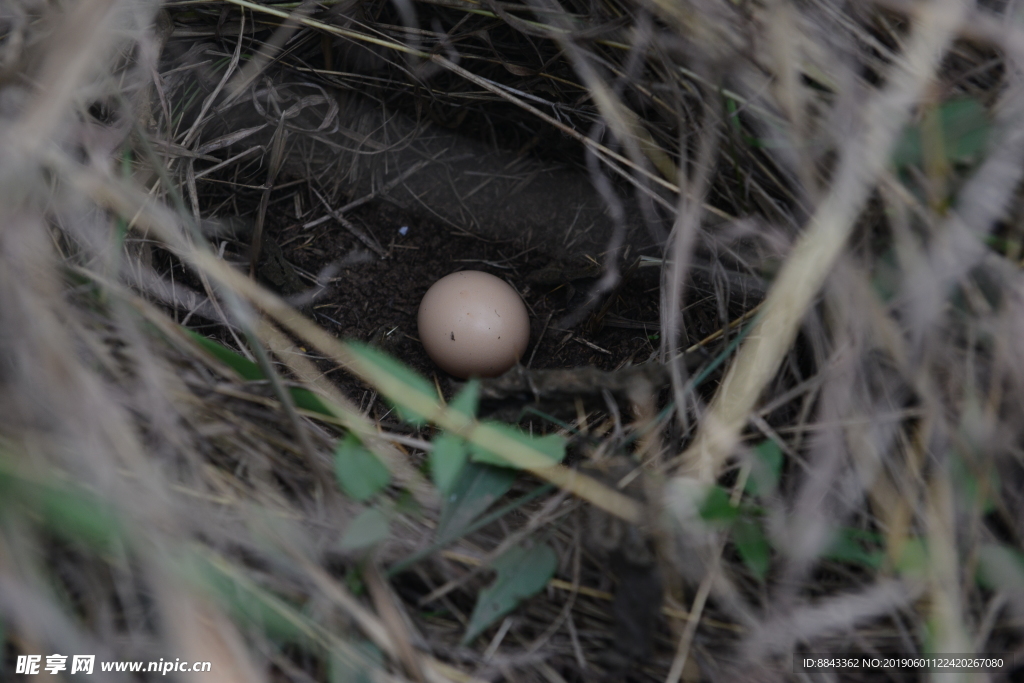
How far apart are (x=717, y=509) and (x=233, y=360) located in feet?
2.64

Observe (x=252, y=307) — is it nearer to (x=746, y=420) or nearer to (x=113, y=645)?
(x=113, y=645)

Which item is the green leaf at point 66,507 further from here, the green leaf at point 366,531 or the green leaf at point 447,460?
the green leaf at point 447,460

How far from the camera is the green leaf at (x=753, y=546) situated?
40.7 inches

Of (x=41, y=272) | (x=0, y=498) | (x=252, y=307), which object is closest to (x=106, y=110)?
(x=252, y=307)

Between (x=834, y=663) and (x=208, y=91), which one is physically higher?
(x=208, y=91)

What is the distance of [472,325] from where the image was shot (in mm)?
1733

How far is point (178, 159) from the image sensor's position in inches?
66.7

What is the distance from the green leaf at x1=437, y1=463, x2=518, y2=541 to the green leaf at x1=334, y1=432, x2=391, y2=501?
0.12 metres

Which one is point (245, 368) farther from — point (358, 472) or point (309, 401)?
point (358, 472)

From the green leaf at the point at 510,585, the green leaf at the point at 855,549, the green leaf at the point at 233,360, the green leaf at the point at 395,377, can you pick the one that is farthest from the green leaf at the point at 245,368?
the green leaf at the point at 855,549

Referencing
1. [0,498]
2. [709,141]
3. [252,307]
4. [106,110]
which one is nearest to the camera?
[0,498]

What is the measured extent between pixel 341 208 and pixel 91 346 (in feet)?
3.26

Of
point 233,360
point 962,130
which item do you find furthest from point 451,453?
point 962,130

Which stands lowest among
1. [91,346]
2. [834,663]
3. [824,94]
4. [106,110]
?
[834,663]
